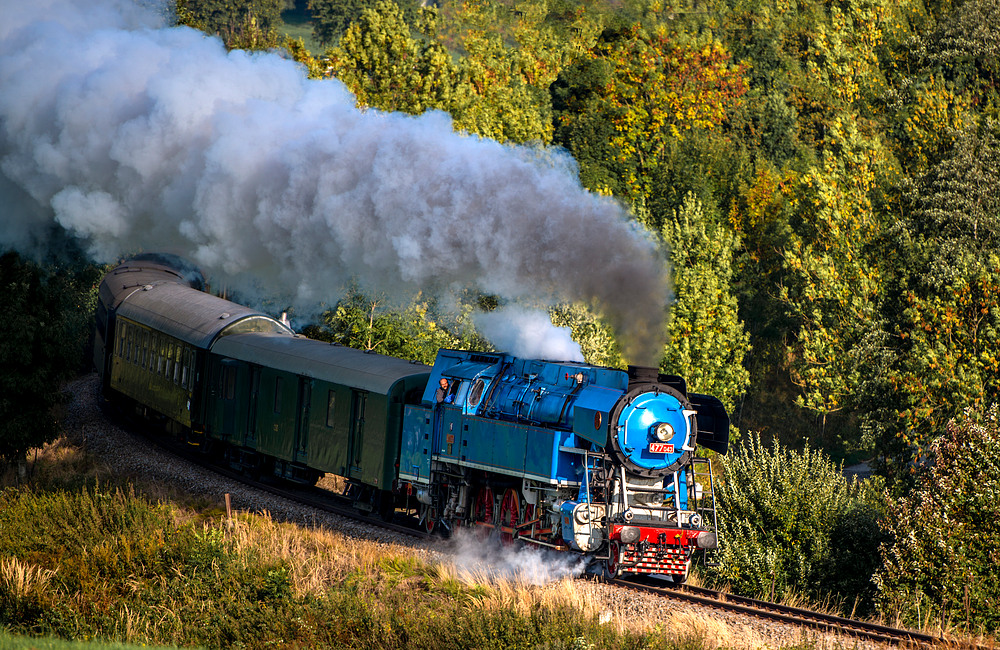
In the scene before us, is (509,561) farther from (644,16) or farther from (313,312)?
(644,16)

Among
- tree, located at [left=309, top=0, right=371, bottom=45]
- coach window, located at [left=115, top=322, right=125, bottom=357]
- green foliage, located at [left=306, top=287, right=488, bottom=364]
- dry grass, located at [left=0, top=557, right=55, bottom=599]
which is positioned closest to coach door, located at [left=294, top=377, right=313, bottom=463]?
dry grass, located at [left=0, top=557, right=55, bottom=599]

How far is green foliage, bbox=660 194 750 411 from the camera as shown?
4834 centimetres

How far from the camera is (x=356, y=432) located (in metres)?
22.8

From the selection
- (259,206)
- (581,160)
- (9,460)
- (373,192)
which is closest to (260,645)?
(373,192)

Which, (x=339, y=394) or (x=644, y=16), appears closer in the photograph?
(x=339, y=394)

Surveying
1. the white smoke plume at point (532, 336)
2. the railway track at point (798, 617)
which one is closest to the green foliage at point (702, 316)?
the white smoke plume at point (532, 336)

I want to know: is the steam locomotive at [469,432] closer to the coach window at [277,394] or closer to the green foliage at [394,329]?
the coach window at [277,394]

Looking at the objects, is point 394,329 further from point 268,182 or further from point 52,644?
point 52,644

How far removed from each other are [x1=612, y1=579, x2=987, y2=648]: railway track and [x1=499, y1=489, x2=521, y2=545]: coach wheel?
7.01 feet

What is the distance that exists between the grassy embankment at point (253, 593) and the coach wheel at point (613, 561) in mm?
573

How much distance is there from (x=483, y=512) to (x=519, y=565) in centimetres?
195

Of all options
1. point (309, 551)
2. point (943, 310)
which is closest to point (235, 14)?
point (943, 310)

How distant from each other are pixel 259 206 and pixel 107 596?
30.8 ft

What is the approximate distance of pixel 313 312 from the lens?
40031mm
